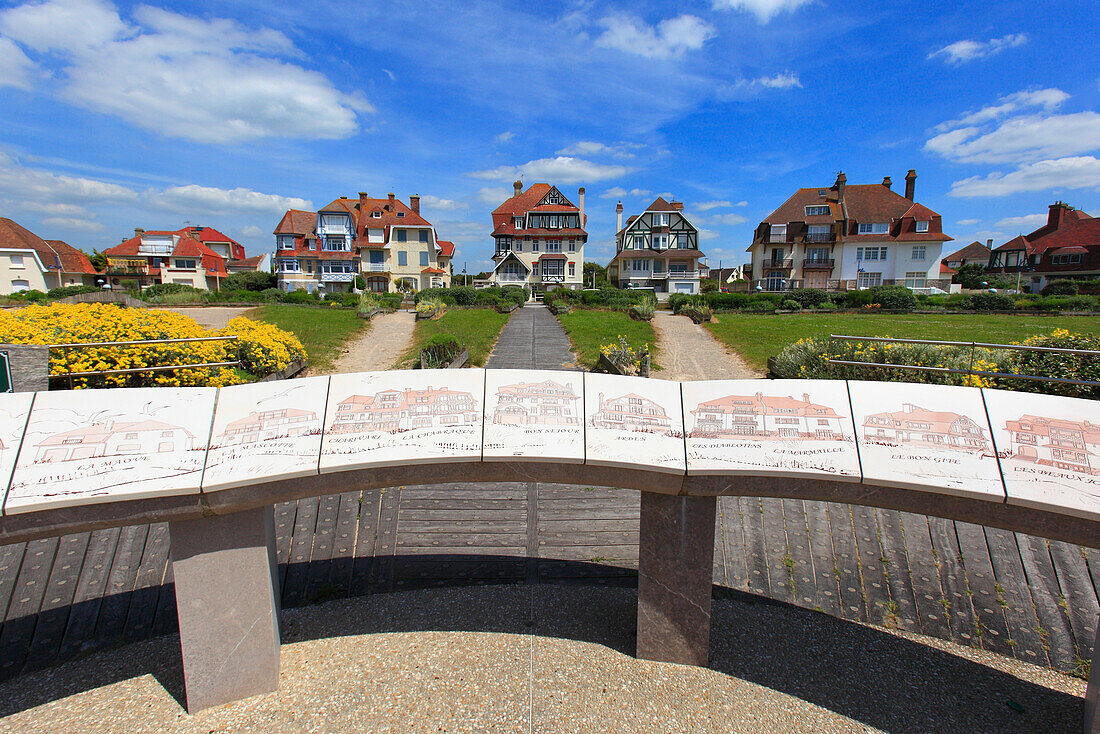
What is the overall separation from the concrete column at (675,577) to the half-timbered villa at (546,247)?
150 ft

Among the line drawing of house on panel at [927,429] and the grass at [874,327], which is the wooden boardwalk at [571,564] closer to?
the line drawing of house on panel at [927,429]

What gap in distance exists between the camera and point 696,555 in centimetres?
491

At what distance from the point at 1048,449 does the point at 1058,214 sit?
249 ft

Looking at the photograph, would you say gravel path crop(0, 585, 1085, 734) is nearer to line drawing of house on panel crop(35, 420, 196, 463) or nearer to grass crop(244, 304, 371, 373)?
line drawing of house on panel crop(35, 420, 196, 463)

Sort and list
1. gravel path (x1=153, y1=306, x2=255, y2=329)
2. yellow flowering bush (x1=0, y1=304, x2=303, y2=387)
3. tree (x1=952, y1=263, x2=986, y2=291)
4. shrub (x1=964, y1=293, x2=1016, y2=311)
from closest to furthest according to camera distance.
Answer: yellow flowering bush (x1=0, y1=304, x2=303, y2=387) → gravel path (x1=153, y1=306, x2=255, y2=329) → shrub (x1=964, y1=293, x2=1016, y2=311) → tree (x1=952, y1=263, x2=986, y2=291)

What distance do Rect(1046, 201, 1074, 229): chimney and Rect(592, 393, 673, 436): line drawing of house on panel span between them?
76.3m

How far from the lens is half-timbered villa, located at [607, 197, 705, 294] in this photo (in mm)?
48594

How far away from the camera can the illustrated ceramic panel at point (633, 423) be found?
4.51m

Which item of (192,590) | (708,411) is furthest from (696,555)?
(192,590)

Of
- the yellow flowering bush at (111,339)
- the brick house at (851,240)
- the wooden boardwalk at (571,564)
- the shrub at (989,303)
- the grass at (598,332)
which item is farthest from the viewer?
the brick house at (851,240)

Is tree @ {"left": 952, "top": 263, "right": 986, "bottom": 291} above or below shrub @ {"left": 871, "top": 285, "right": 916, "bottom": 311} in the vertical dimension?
above

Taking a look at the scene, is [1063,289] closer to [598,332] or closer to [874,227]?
[874,227]

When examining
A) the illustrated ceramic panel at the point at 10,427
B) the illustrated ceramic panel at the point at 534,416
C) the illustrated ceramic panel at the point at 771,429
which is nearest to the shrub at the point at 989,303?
the illustrated ceramic panel at the point at 771,429

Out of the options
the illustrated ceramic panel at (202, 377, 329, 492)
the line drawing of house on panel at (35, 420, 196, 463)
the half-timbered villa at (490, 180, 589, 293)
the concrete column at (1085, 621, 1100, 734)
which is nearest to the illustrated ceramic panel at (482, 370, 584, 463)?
the illustrated ceramic panel at (202, 377, 329, 492)
